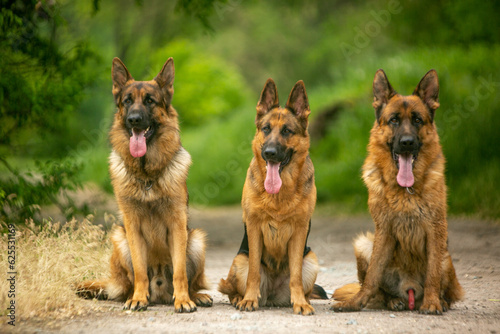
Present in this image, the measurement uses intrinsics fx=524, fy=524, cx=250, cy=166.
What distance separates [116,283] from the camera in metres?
5.84

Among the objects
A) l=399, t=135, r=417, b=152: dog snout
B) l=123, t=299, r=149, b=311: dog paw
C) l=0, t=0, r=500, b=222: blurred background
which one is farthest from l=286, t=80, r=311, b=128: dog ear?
l=0, t=0, r=500, b=222: blurred background

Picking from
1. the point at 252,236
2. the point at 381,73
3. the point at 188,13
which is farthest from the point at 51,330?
the point at 188,13

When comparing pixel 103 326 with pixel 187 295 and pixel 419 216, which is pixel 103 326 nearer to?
pixel 187 295

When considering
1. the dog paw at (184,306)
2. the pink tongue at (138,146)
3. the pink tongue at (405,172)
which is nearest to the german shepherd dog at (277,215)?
the dog paw at (184,306)

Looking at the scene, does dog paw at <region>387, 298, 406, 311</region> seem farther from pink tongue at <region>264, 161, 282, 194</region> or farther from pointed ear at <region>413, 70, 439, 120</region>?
pointed ear at <region>413, 70, 439, 120</region>

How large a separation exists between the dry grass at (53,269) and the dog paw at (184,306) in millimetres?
860

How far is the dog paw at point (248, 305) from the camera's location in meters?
5.46

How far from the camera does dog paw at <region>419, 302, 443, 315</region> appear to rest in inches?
208

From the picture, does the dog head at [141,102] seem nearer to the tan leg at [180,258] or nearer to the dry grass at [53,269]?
the tan leg at [180,258]

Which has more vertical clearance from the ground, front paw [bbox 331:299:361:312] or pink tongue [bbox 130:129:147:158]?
pink tongue [bbox 130:129:147:158]

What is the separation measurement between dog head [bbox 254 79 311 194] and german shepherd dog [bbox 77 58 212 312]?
0.95m

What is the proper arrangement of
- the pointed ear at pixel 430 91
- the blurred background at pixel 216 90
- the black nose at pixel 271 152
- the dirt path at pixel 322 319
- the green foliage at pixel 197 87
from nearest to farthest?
the dirt path at pixel 322 319 → the black nose at pixel 271 152 → the pointed ear at pixel 430 91 → the blurred background at pixel 216 90 → the green foliage at pixel 197 87

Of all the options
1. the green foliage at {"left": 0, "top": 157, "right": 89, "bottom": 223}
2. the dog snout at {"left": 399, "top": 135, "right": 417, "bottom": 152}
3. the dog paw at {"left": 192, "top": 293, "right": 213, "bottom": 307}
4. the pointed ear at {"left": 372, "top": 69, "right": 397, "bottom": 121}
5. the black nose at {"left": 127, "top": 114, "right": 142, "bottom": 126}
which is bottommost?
the dog paw at {"left": 192, "top": 293, "right": 213, "bottom": 307}

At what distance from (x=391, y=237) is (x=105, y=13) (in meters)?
17.3
